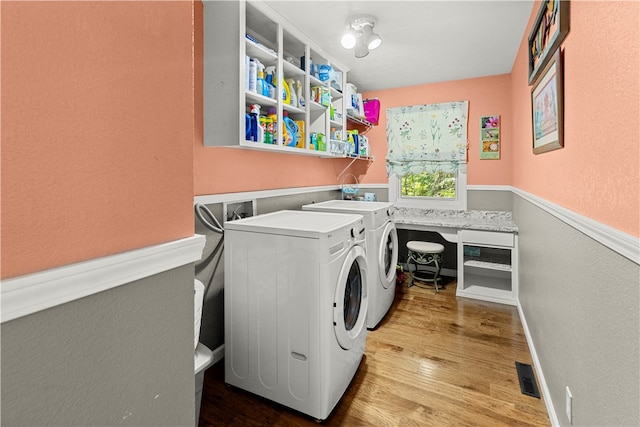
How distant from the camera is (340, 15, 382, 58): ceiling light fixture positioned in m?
2.21

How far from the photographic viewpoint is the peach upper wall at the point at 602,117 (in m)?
0.80

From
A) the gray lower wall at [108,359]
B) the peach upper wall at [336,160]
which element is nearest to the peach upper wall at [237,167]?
the peach upper wall at [336,160]

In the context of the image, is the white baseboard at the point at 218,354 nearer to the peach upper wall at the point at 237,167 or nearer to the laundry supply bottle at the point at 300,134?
the peach upper wall at the point at 237,167

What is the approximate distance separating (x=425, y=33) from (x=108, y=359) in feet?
9.16

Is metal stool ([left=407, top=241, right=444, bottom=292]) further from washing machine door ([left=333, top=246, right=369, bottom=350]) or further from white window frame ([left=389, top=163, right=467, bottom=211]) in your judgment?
washing machine door ([left=333, top=246, right=369, bottom=350])

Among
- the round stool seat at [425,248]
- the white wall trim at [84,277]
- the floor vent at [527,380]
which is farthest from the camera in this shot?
the round stool seat at [425,248]

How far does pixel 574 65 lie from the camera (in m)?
1.26

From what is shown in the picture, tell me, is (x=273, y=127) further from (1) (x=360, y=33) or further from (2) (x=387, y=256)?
(2) (x=387, y=256)

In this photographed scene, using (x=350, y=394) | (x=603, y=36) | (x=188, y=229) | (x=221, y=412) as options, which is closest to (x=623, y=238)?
(x=603, y=36)

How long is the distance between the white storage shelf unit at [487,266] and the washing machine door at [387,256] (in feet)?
2.62

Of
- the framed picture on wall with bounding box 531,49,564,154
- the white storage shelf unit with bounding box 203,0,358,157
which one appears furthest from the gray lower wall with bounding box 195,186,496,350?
the framed picture on wall with bounding box 531,49,564,154

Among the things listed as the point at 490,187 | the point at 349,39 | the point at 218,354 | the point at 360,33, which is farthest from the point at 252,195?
the point at 490,187

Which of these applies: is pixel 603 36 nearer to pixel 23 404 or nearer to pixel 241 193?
pixel 23 404

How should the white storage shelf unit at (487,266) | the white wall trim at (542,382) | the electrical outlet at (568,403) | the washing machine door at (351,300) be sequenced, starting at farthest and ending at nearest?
the white storage shelf unit at (487,266)
the washing machine door at (351,300)
the white wall trim at (542,382)
the electrical outlet at (568,403)
